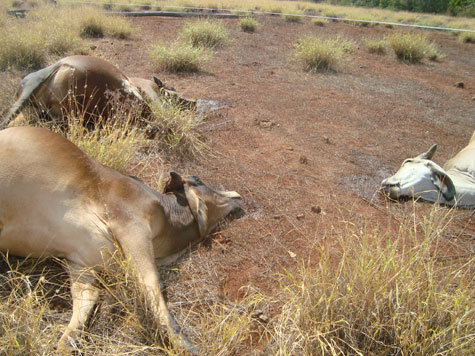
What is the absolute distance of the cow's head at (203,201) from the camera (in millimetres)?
3188

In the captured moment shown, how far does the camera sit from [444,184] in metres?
4.29

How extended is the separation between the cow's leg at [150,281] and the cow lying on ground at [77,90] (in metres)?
2.10

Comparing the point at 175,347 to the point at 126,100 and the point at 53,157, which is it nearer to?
the point at 53,157

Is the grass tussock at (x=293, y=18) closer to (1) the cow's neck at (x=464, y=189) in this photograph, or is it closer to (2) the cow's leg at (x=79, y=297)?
(1) the cow's neck at (x=464, y=189)

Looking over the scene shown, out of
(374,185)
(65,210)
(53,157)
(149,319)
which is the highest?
(53,157)

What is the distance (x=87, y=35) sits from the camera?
1019 centimetres

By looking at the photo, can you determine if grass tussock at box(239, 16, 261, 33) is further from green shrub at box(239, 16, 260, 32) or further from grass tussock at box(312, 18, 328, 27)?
grass tussock at box(312, 18, 328, 27)

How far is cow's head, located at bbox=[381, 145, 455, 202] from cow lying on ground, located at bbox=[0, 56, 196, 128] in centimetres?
307

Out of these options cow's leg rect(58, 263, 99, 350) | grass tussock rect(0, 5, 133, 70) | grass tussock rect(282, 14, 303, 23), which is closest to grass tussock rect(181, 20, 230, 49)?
grass tussock rect(0, 5, 133, 70)

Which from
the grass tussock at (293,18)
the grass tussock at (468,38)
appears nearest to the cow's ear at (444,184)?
the grass tussock at (468,38)

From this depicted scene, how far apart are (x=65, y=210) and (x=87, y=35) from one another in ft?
29.6

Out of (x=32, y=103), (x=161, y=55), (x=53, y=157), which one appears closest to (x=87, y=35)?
(x=161, y=55)

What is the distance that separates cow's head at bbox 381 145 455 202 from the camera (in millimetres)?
4230

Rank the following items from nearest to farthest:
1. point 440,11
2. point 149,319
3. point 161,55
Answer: point 149,319 < point 161,55 < point 440,11
